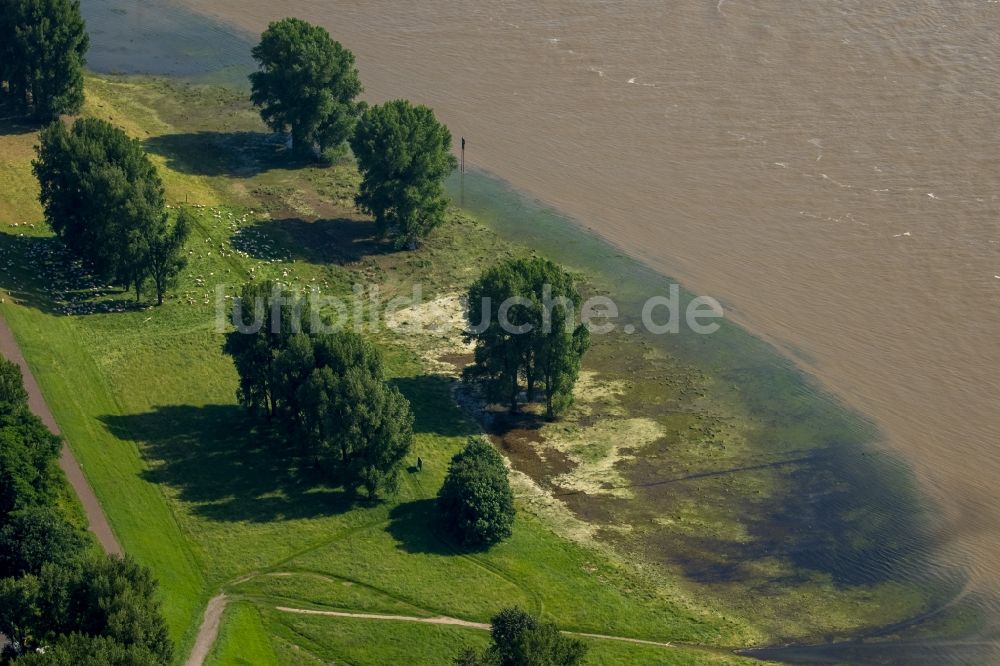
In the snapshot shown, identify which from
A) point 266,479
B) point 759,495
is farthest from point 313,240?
point 759,495

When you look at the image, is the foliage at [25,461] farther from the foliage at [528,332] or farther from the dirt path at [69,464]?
the foliage at [528,332]

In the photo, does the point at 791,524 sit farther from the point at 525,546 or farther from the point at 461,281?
the point at 461,281

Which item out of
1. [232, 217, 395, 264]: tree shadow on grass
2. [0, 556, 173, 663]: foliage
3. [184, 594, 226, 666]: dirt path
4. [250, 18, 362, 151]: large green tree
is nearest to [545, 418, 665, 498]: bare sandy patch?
[184, 594, 226, 666]: dirt path

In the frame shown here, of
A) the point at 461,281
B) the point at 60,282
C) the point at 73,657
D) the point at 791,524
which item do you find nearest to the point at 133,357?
the point at 60,282

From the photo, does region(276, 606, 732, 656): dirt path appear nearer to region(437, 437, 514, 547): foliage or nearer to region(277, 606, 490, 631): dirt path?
region(277, 606, 490, 631): dirt path

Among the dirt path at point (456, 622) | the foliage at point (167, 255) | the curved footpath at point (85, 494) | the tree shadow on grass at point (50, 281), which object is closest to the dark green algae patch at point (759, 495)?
the dirt path at point (456, 622)
